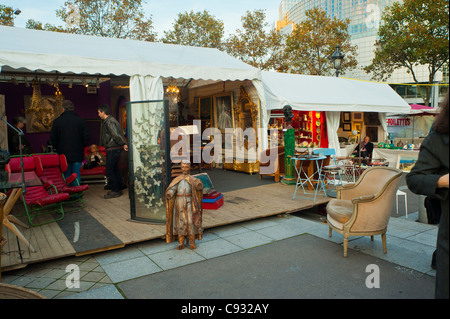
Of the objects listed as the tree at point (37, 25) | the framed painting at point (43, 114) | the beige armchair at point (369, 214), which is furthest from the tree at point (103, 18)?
the beige armchair at point (369, 214)

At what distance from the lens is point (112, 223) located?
5.20 m

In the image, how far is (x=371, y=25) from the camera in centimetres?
4519

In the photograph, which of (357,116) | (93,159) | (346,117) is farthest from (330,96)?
(93,159)

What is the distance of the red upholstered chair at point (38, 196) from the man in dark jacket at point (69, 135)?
0.67m

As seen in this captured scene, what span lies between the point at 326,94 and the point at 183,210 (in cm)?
962

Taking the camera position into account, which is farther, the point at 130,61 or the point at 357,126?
the point at 357,126

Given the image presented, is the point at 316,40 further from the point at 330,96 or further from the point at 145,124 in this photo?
the point at 145,124

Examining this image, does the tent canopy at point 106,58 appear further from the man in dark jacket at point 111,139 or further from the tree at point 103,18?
the tree at point 103,18

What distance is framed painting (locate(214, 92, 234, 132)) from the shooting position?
1084 centimetres

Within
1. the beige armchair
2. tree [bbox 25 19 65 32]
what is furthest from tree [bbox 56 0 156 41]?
the beige armchair

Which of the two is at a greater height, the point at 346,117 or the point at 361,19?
the point at 361,19

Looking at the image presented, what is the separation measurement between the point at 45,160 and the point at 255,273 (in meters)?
5.05

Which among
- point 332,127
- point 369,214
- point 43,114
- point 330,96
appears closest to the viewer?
point 369,214

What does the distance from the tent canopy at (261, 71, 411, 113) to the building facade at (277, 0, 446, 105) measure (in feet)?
48.5
